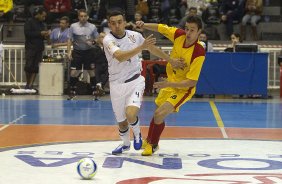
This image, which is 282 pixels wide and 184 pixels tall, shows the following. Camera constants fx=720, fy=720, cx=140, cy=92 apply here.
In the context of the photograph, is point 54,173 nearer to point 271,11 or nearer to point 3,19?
point 3,19

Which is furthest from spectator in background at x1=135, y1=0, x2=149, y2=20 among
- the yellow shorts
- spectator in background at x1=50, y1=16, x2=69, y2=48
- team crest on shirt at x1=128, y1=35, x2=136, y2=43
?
team crest on shirt at x1=128, y1=35, x2=136, y2=43

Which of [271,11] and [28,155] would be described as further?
[271,11]

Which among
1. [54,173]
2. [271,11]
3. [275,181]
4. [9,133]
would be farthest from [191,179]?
[271,11]

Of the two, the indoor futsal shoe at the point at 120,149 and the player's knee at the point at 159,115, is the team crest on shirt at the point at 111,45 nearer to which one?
the player's knee at the point at 159,115

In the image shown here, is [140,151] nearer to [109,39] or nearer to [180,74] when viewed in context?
[180,74]

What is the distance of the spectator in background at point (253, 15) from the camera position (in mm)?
25469

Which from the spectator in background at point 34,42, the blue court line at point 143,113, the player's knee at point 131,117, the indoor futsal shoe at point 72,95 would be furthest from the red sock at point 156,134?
the spectator in background at point 34,42

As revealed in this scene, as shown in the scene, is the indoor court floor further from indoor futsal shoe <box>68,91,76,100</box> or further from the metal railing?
the metal railing

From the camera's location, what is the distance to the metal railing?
2259 cm

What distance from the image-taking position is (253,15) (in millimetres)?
25578

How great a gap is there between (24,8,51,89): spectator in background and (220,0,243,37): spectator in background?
7024mm

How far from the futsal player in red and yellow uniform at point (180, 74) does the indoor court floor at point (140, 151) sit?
36 centimetres

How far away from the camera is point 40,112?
1639 centimetres

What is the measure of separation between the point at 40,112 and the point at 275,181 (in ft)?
29.4
